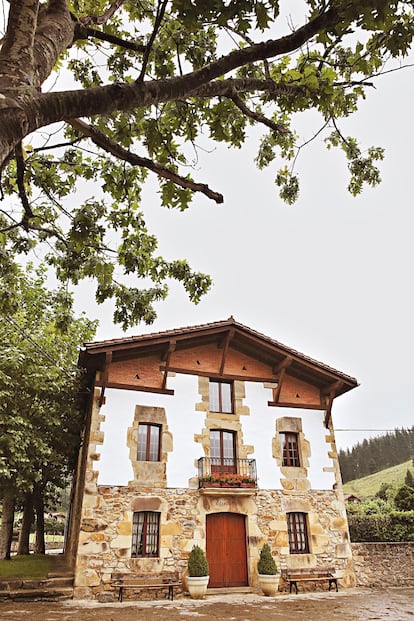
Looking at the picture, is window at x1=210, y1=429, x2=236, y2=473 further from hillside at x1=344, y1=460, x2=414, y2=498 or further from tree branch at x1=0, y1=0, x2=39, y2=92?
hillside at x1=344, y1=460, x2=414, y2=498

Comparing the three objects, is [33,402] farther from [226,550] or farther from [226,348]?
[226,550]

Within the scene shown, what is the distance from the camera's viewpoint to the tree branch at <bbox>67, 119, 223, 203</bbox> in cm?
369

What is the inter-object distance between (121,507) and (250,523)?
12.6 feet

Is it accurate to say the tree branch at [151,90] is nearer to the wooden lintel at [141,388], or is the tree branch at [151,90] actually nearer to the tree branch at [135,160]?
the tree branch at [135,160]

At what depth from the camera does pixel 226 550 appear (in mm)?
12430

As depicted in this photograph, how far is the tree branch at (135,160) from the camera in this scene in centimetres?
369

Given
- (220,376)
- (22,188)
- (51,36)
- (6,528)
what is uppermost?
(220,376)

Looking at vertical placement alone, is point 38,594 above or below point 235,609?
above

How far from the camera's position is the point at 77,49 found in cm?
472

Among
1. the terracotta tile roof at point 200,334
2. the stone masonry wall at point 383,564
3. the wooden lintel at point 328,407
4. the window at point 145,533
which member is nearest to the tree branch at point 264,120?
the terracotta tile roof at point 200,334

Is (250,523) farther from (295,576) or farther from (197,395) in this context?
(197,395)

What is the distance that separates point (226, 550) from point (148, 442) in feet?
12.4

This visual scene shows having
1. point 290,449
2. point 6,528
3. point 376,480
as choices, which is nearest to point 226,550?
point 290,449

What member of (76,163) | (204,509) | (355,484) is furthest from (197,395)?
(355,484)
